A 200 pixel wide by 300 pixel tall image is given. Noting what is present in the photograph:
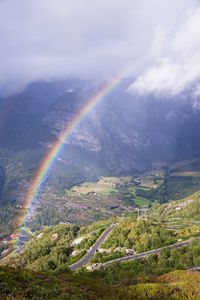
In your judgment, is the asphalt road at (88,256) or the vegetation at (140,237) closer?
the vegetation at (140,237)

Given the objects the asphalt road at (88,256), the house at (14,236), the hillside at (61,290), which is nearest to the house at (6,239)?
the house at (14,236)

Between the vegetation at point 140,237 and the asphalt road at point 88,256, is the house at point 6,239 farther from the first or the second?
the vegetation at point 140,237

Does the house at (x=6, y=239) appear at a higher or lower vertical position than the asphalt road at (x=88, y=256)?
lower

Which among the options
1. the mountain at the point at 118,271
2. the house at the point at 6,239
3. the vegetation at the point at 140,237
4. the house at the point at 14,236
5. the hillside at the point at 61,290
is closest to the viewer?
the hillside at the point at 61,290

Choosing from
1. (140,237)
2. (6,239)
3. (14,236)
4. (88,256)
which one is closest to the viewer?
(140,237)

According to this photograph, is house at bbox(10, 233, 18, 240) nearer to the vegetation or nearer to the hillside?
the vegetation

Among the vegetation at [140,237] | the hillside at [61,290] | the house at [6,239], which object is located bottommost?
the house at [6,239]

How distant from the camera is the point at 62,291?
16375mm

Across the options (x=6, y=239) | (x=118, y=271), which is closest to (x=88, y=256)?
(x=118, y=271)

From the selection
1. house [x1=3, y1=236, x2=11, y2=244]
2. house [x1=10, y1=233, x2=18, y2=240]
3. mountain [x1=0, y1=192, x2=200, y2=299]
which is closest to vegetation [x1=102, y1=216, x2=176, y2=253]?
mountain [x1=0, y1=192, x2=200, y2=299]

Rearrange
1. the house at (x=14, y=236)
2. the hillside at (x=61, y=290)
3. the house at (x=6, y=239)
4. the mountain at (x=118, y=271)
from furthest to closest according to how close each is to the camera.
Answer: the house at (x=14, y=236)
the house at (x=6, y=239)
the mountain at (x=118, y=271)
the hillside at (x=61, y=290)

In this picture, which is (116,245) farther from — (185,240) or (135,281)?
(135,281)

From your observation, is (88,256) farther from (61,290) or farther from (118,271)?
(61,290)

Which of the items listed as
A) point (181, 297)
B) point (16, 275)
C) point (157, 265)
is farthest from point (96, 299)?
point (157, 265)
